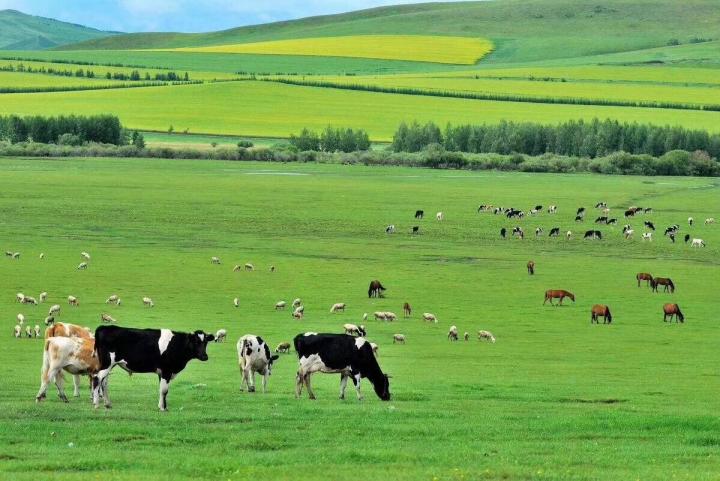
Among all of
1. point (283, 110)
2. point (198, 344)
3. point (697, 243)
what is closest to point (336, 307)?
point (198, 344)

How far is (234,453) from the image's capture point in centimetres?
1742

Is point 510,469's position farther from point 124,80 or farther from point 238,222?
point 124,80

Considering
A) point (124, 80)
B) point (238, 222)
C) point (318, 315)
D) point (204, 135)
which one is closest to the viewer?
point (318, 315)

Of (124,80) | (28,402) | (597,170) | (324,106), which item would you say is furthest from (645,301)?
(124,80)

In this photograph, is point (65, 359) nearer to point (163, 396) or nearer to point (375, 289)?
point (163, 396)

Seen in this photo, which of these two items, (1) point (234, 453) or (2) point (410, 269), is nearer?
(1) point (234, 453)

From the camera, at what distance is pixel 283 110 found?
158 meters

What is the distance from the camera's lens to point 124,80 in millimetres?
189500

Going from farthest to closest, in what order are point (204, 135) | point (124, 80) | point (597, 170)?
point (124, 80)
point (204, 135)
point (597, 170)

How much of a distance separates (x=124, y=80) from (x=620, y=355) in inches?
6488

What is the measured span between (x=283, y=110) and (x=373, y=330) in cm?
12471

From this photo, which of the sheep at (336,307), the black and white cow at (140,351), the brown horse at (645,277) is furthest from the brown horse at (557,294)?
the black and white cow at (140,351)

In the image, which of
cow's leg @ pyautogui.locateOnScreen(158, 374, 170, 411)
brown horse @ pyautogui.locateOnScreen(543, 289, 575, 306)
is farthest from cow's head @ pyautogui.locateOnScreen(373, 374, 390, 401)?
brown horse @ pyautogui.locateOnScreen(543, 289, 575, 306)

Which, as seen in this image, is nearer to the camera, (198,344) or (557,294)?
(198,344)
